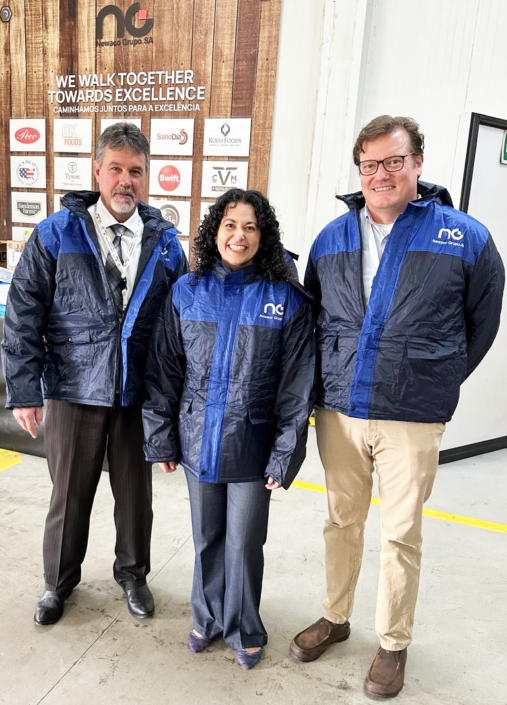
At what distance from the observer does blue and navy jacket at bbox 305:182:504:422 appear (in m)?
1.70

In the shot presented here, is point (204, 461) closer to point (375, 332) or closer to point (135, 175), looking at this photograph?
point (375, 332)

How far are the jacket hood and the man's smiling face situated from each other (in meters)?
0.82

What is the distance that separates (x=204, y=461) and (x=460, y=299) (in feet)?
3.22

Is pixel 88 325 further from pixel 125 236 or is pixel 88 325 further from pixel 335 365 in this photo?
pixel 335 365

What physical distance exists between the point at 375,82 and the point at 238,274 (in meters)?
2.80

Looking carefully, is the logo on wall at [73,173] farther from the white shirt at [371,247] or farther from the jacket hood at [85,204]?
the white shirt at [371,247]

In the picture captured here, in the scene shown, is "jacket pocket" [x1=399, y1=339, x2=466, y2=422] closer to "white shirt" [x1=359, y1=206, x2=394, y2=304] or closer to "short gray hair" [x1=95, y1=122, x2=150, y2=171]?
"white shirt" [x1=359, y1=206, x2=394, y2=304]

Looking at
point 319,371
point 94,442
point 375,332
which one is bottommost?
point 94,442

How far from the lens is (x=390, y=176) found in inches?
66.8

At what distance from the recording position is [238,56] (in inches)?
165

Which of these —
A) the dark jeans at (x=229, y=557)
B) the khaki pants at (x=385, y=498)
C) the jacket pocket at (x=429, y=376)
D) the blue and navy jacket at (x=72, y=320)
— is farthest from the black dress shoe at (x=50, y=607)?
the jacket pocket at (x=429, y=376)

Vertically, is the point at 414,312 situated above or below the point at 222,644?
above

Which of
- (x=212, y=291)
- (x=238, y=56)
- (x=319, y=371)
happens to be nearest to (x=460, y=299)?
(x=319, y=371)

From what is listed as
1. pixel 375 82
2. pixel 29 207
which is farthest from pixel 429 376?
pixel 29 207
